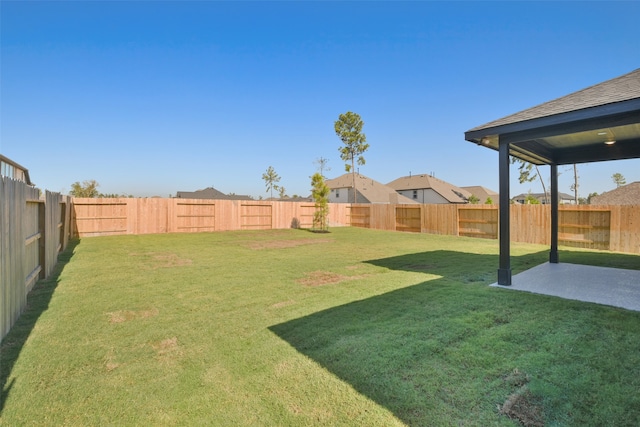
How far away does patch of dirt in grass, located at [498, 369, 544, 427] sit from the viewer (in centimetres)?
170

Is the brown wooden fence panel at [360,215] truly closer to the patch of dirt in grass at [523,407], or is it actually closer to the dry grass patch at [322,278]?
the dry grass patch at [322,278]

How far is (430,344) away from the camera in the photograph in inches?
105

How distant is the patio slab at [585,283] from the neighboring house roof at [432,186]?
26.6m

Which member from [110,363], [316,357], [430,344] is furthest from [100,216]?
[430,344]

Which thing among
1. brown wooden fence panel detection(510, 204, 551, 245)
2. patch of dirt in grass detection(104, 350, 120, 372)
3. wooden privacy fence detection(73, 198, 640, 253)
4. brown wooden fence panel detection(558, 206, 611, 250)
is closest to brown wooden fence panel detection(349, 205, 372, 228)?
wooden privacy fence detection(73, 198, 640, 253)

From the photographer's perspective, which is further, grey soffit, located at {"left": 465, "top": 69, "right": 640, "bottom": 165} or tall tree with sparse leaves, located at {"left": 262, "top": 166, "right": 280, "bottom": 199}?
tall tree with sparse leaves, located at {"left": 262, "top": 166, "right": 280, "bottom": 199}

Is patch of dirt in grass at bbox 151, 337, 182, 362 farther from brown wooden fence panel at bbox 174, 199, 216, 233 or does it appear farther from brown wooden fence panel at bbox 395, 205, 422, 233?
brown wooden fence panel at bbox 395, 205, 422, 233

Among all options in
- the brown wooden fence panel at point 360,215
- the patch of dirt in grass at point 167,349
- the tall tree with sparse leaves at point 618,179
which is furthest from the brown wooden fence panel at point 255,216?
the tall tree with sparse leaves at point 618,179

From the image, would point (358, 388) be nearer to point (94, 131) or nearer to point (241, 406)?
point (241, 406)

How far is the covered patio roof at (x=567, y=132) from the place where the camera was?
12.3ft

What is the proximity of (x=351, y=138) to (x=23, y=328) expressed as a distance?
2443 cm

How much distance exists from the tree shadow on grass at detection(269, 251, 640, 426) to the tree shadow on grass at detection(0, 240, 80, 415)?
2129 millimetres

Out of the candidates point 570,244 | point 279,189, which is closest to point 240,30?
point 570,244

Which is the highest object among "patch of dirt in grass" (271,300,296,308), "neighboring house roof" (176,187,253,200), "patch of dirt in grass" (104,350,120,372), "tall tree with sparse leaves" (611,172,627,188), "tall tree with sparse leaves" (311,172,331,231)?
"tall tree with sparse leaves" (611,172,627,188)
